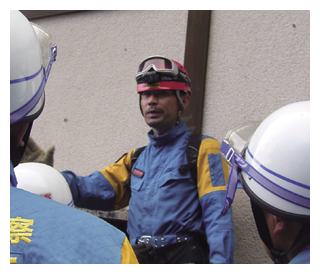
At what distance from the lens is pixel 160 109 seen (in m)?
2.28

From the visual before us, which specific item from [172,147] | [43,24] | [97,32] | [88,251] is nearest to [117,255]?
[88,251]

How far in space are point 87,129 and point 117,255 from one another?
2.59m

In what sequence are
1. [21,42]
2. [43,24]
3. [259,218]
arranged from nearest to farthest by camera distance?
[21,42]
[259,218]
[43,24]

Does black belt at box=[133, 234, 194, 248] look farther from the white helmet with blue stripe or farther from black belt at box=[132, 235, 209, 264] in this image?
the white helmet with blue stripe

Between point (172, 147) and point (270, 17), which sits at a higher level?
point (270, 17)

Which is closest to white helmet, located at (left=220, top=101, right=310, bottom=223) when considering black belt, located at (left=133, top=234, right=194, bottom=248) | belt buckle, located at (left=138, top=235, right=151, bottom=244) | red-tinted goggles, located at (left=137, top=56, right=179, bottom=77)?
black belt, located at (left=133, top=234, right=194, bottom=248)

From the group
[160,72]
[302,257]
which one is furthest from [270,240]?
[160,72]

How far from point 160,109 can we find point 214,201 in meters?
0.77

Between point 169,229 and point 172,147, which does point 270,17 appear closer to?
point 172,147

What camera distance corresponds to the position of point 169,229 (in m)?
1.95

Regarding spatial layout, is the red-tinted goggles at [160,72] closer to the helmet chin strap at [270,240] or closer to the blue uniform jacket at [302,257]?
the helmet chin strap at [270,240]

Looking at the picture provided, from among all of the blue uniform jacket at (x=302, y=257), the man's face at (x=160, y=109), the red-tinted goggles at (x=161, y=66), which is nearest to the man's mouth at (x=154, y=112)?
the man's face at (x=160, y=109)

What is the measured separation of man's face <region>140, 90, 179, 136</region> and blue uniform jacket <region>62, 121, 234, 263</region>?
7cm

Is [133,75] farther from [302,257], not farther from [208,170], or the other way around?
[302,257]
